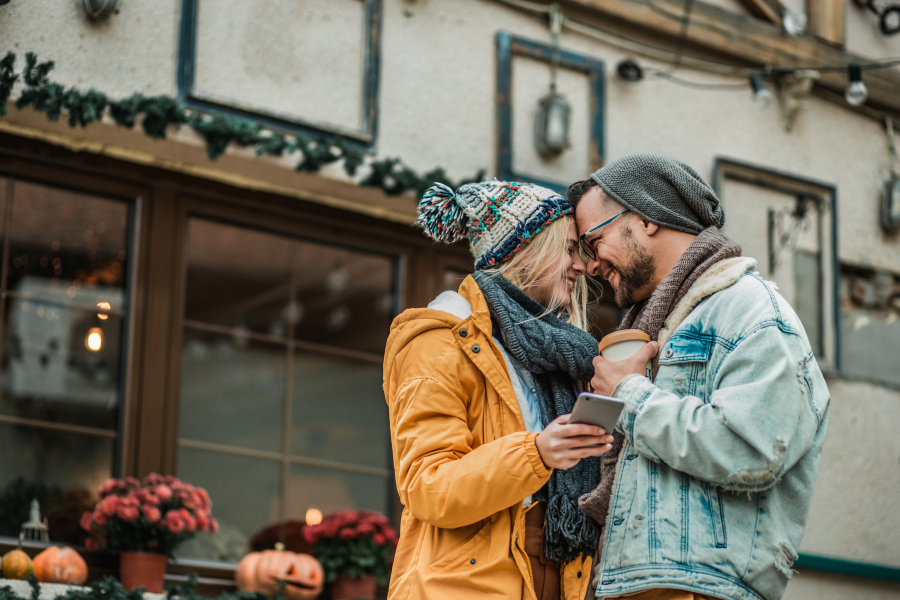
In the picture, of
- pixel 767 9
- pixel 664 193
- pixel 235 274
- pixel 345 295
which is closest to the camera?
pixel 664 193

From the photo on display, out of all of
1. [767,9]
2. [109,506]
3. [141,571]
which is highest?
[767,9]

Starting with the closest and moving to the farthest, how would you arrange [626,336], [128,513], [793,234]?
[626,336], [128,513], [793,234]

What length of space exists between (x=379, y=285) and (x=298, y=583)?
181 cm

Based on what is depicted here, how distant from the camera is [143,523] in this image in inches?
177

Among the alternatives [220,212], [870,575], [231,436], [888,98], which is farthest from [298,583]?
[888,98]

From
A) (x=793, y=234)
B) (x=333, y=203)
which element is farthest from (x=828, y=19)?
(x=333, y=203)

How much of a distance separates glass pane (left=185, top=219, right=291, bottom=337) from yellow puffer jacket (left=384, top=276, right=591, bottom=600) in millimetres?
2780

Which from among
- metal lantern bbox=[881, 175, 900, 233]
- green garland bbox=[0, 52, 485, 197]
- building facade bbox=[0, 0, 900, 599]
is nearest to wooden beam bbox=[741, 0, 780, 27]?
building facade bbox=[0, 0, 900, 599]

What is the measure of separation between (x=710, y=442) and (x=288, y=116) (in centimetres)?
334

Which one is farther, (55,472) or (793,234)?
(793,234)

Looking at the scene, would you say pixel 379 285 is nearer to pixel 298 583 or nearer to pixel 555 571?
pixel 298 583

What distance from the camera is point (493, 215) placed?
301 cm

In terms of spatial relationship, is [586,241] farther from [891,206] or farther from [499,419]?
[891,206]

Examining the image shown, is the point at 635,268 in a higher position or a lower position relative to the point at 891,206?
lower
